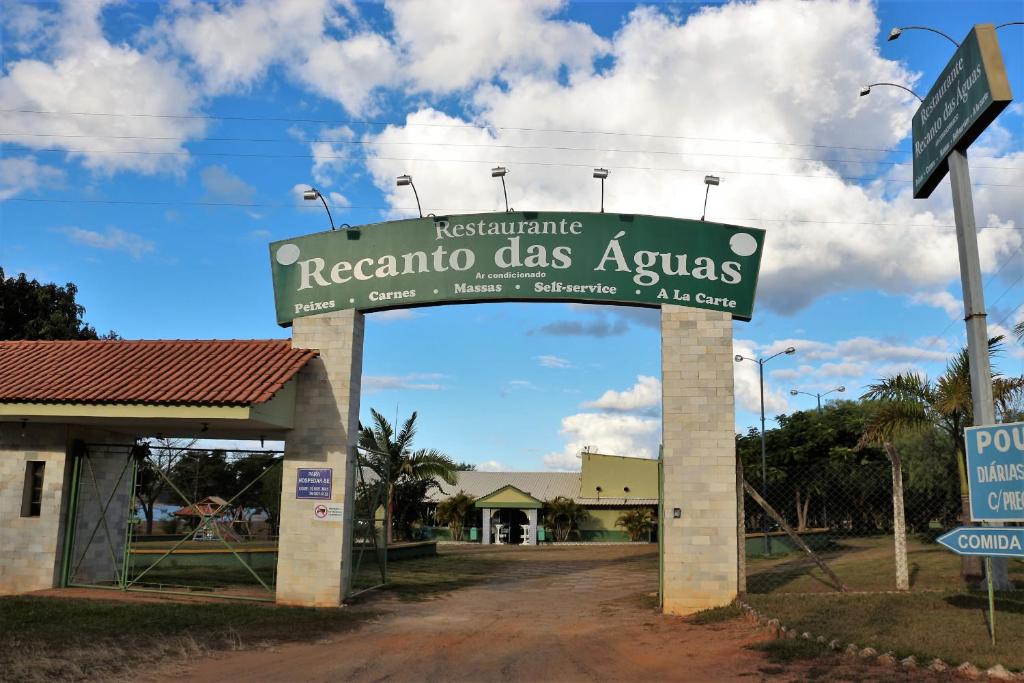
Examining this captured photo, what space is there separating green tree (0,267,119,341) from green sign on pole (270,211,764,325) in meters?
23.3

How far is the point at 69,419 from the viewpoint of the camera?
49.3ft

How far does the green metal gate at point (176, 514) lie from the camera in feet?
50.7

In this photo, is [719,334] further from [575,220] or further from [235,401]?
[235,401]

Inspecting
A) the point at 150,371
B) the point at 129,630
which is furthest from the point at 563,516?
the point at 129,630

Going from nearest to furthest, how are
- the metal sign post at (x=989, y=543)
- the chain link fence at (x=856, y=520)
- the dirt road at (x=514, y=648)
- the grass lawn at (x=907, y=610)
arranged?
1. the grass lawn at (x=907, y=610)
2. the metal sign post at (x=989, y=543)
3. the dirt road at (x=514, y=648)
4. the chain link fence at (x=856, y=520)

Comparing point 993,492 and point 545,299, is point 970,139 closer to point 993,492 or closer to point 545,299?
point 993,492

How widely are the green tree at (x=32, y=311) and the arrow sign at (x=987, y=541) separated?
34.6 metres

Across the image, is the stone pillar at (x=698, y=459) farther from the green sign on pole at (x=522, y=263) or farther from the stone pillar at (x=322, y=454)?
the stone pillar at (x=322, y=454)

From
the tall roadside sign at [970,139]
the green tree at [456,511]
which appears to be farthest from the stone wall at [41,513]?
the green tree at [456,511]

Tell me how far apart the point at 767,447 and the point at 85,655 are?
115ft

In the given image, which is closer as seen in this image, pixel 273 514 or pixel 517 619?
pixel 517 619

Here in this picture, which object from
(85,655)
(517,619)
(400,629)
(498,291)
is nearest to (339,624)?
(400,629)

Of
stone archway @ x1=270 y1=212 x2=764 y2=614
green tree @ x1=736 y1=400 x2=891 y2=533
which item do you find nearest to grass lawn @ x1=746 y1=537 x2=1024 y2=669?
stone archway @ x1=270 y1=212 x2=764 y2=614

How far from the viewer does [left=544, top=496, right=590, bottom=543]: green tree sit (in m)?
47.2
